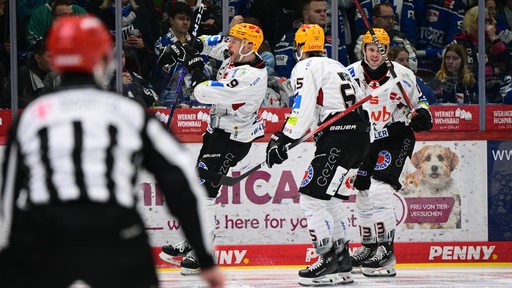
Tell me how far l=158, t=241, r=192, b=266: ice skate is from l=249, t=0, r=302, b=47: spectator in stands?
177 cm

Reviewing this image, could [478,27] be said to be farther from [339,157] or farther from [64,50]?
[64,50]

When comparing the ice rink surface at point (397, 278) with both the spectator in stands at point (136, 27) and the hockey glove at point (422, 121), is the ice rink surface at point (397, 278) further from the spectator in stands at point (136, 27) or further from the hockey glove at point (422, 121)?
the spectator in stands at point (136, 27)

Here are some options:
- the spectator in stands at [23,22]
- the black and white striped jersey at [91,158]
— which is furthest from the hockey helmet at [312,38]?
the black and white striped jersey at [91,158]

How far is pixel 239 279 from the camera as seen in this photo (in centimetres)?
833

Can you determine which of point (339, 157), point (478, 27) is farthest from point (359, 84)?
point (478, 27)

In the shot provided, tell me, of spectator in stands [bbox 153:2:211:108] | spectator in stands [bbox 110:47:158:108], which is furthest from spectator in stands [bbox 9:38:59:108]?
spectator in stands [bbox 153:2:211:108]

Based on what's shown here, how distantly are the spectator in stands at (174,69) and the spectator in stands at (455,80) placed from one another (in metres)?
1.87

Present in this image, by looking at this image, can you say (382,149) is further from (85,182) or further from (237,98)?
(85,182)

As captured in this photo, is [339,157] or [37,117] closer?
[37,117]

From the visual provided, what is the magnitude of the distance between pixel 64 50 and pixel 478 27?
21.1 ft

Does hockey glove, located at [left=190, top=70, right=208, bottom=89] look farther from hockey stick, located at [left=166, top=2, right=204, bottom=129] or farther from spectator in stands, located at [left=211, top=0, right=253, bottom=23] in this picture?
spectator in stands, located at [left=211, top=0, right=253, bottom=23]

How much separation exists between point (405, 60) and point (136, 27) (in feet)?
7.03

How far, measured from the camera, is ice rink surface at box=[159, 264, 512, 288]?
7.86 meters

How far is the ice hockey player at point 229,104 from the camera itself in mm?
8188
